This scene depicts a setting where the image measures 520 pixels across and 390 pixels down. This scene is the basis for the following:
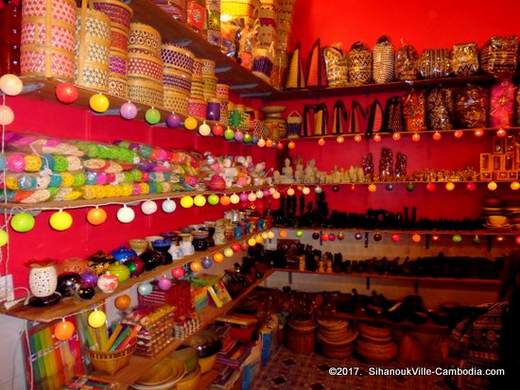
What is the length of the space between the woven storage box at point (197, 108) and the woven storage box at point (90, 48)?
0.82 meters

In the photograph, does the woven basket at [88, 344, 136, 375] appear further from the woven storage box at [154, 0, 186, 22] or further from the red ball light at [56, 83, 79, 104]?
the woven storage box at [154, 0, 186, 22]

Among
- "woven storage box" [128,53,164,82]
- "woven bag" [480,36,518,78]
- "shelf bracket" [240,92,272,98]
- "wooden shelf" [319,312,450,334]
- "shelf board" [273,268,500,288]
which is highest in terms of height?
"woven bag" [480,36,518,78]

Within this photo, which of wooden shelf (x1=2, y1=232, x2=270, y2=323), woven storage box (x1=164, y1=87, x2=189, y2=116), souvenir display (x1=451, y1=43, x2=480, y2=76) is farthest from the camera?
souvenir display (x1=451, y1=43, x2=480, y2=76)

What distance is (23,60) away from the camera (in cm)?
142

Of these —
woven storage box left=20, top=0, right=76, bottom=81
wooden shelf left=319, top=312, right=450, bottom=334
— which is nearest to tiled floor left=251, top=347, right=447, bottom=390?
wooden shelf left=319, top=312, right=450, bottom=334

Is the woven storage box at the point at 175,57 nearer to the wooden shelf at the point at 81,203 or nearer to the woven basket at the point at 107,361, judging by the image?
the wooden shelf at the point at 81,203

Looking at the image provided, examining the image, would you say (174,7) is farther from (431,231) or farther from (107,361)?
(431,231)

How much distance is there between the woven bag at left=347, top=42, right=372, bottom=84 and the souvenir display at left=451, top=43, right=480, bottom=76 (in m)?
0.79

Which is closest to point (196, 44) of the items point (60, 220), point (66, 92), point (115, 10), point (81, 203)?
point (115, 10)

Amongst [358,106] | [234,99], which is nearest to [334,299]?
[358,106]

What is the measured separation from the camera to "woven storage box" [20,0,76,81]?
139 cm

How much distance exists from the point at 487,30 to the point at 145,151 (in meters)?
3.74

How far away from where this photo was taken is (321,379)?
11.3 feet

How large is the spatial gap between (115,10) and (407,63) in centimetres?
291
